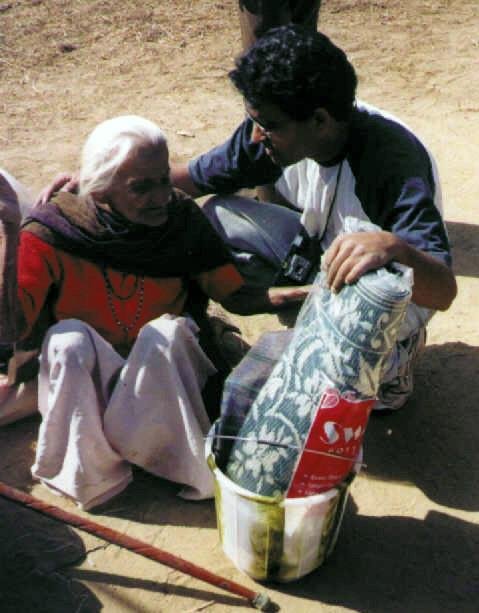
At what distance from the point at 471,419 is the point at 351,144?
1.21 metres

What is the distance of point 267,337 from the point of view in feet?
9.15

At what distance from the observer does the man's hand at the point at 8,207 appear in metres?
2.79

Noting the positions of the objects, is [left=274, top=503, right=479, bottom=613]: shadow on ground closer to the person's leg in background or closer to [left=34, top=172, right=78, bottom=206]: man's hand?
[left=34, top=172, right=78, bottom=206]: man's hand

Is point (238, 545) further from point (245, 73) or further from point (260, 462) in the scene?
point (245, 73)

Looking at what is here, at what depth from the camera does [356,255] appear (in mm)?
2465

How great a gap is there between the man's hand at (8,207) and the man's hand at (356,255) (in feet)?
3.31

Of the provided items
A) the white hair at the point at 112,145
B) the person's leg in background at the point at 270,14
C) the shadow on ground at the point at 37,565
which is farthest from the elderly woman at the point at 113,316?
the person's leg in background at the point at 270,14

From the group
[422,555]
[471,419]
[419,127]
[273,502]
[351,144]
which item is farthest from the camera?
[419,127]

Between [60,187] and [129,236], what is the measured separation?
1.30ft

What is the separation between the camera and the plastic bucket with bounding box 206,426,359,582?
2.60 meters

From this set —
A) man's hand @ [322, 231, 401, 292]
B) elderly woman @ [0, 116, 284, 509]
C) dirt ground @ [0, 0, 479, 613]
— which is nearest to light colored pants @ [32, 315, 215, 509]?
elderly woman @ [0, 116, 284, 509]

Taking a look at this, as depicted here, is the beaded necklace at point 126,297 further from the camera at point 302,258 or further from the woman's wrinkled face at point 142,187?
the camera at point 302,258

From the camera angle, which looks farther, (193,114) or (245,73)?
(193,114)

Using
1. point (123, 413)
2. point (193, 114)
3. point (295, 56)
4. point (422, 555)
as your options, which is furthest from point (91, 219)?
point (193, 114)
